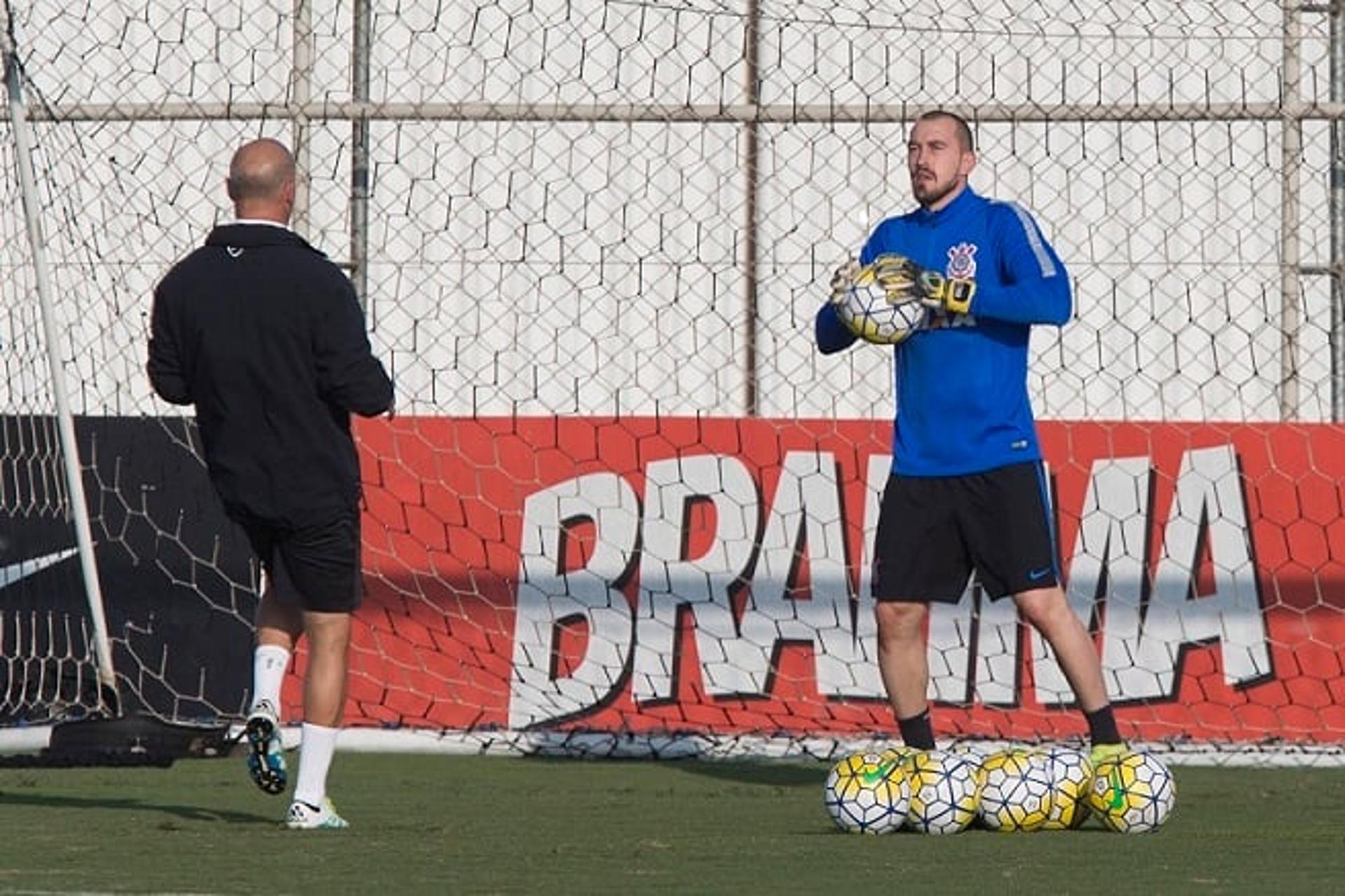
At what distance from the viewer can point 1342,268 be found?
1045 centimetres

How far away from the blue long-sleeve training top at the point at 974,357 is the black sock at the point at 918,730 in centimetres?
68

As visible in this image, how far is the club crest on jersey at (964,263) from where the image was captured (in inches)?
323

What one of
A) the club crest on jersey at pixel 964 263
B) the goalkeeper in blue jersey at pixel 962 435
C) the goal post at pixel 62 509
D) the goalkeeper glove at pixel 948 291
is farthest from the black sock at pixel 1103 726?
the goal post at pixel 62 509

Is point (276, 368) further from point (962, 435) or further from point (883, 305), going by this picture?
point (962, 435)

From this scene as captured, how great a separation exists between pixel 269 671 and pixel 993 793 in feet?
6.11

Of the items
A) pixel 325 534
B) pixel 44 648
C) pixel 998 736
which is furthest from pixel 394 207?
pixel 325 534

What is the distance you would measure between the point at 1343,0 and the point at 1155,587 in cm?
218

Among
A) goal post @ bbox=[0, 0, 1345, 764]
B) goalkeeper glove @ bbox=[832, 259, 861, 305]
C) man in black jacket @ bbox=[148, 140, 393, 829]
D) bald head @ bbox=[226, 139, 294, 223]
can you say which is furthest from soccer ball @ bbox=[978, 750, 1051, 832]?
goal post @ bbox=[0, 0, 1345, 764]

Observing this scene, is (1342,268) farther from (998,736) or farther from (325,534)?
(325,534)

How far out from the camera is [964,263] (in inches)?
323

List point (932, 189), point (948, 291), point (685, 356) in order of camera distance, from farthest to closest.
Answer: point (685, 356) < point (932, 189) < point (948, 291)

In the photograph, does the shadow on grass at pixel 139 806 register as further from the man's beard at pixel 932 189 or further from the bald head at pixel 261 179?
the man's beard at pixel 932 189

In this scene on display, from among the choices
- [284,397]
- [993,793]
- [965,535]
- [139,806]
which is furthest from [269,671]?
[965,535]

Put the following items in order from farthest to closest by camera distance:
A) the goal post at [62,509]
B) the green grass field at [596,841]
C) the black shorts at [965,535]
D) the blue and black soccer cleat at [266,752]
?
1. the goal post at [62,509]
2. the black shorts at [965,535]
3. the blue and black soccer cleat at [266,752]
4. the green grass field at [596,841]
